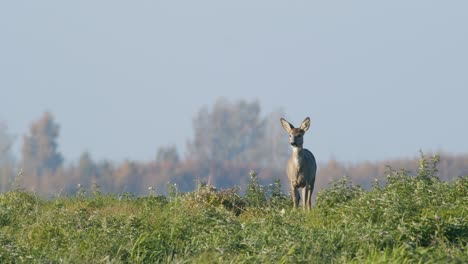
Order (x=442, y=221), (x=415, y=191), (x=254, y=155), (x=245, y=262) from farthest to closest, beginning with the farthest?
(x=254, y=155)
(x=415, y=191)
(x=442, y=221)
(x=245, y=262)

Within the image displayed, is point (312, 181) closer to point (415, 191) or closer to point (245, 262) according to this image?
point (415, 191)

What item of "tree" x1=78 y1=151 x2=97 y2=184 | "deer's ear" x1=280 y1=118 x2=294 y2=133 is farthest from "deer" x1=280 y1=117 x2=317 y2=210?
"tree" x1=78 y1=151 x2=97 y2=184

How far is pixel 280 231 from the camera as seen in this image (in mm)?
14781

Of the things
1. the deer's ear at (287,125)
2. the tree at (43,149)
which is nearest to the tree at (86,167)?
the tree at (43,149)

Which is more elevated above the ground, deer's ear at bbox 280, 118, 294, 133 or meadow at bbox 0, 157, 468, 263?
deer's ear at bbox 280, 118, 294, 133

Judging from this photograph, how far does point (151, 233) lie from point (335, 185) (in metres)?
4.29

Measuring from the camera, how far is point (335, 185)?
740 inches

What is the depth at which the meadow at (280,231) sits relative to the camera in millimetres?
13977

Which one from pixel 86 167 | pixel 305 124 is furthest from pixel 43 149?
pixel 305 124

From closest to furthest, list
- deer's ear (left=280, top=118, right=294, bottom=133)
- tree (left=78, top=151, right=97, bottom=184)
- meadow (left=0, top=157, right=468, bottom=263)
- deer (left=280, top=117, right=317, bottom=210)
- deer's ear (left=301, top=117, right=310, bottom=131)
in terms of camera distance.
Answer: meadow (left=0, top=157, right=468, bottom=263)
deer (left=280, top=117, right=317, bottom=210)
deer's ear (left=280, top=118, right=294, bottom=133)
deer's ear (left=301, top=117, right=310, bottom=131)
tree (left=78, top=151, right=97, bottom=184)

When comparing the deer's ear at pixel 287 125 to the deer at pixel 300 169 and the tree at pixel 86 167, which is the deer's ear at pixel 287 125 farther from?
the tree at pixel 86 167

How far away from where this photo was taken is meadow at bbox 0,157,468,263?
1398 cm

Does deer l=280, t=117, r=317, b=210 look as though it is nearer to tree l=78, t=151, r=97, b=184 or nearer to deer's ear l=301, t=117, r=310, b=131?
deer's ear l=301, t=117, r=310, b=131

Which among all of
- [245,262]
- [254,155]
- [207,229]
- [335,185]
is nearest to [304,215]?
[335,185]
